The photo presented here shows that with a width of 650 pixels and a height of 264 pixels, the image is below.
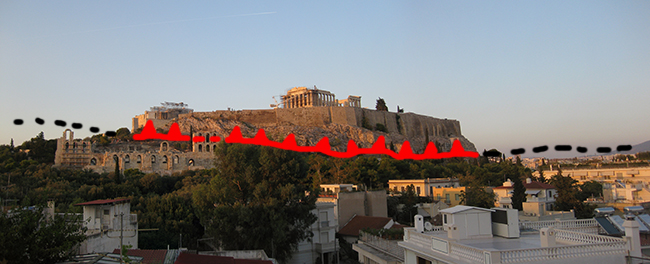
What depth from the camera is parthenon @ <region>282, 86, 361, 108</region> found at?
325ft

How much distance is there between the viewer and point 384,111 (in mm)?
92562

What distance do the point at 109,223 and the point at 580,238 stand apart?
15.0 meters

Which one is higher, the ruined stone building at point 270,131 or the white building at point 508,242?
the ruined stone building at point 270,131

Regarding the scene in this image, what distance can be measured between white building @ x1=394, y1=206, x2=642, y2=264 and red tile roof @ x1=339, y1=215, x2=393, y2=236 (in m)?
11.4

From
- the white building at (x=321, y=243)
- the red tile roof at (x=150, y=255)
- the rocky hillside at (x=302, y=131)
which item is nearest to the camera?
the red tile roof at (x=150, y=255)

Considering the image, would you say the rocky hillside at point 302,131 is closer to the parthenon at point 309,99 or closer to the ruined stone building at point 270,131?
the ruined stone building at point 270,131

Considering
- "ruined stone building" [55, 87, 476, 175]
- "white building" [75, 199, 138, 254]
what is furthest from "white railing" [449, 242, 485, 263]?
"ruined stone building" [55, 87, 476, 175]

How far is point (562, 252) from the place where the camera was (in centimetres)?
759

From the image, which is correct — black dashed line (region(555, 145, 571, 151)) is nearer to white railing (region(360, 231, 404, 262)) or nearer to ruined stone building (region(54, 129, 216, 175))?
white railing (region(360, 231, 404, 262))

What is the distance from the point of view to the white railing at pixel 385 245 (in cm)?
1201

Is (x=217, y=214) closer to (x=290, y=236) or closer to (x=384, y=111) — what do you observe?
(x=290, y=236)

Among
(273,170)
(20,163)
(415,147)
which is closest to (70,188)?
(20,163)

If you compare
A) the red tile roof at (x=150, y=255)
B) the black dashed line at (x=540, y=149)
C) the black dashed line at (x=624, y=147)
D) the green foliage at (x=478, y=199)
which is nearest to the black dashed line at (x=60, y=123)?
the red tile roof at (x=150, y=255)

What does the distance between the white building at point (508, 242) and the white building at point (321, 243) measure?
12.1 meters
